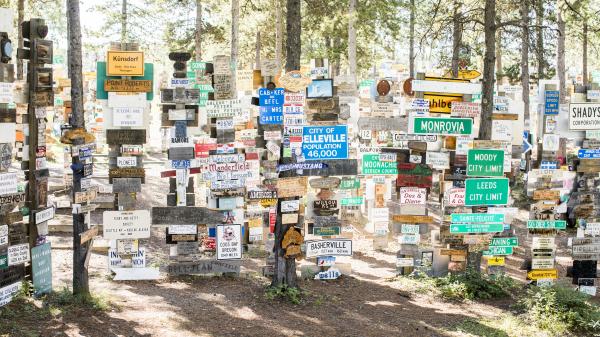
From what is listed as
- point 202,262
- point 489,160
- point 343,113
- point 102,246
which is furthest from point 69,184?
point 489,160

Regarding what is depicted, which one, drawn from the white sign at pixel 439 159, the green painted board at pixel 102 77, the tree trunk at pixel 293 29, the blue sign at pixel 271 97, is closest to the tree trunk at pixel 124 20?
the green painted board at pixel 102 77

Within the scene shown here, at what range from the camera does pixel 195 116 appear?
40.1ft

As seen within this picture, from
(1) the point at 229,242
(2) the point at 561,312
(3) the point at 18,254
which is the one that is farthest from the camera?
(1) the point at 229,242

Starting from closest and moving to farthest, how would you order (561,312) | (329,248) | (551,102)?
(561,312) < (329,248) < (551,102)

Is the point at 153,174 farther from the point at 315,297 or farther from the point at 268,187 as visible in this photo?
the point at 315,297

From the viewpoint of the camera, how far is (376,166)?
13398mm

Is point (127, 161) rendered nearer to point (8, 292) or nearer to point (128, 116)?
point (128, 116)

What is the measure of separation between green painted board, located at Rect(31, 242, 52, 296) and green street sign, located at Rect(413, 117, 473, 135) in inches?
278

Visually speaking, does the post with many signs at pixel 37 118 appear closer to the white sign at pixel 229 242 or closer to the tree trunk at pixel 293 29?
the white sign at pixel 229 242

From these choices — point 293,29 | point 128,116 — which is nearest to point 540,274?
point 293,29

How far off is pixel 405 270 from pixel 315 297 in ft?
8.43

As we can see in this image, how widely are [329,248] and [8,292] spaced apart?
5.70m

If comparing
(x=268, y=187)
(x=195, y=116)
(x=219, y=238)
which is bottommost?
(x=219, y=238)

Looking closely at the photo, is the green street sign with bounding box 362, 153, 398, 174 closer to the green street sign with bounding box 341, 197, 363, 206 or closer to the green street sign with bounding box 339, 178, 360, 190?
the green street sign with bounding box 339, 178, 360, 190
